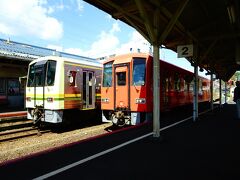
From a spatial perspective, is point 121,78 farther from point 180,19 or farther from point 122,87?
point 180,19

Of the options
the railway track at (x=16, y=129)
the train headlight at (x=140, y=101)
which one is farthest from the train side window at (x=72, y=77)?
the train headlight at (x=140, y=101)

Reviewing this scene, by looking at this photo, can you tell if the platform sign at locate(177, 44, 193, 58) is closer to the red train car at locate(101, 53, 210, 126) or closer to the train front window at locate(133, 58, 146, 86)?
the red train car at locate(101, 53, 210, 126)

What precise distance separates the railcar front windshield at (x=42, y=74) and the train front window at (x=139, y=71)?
11.9 feet

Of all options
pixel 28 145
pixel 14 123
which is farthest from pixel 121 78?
pixel 14 123

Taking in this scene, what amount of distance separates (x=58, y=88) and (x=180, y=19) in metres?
5.75

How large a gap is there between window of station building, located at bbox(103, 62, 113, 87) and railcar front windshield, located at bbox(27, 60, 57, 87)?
220cm

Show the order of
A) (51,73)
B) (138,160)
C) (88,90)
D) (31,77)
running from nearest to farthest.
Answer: (138,160)
(51,73)
(31,77)
(88,90)

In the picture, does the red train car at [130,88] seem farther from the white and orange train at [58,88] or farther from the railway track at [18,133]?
the railway track at [18,133]

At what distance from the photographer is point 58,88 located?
11.9 meters

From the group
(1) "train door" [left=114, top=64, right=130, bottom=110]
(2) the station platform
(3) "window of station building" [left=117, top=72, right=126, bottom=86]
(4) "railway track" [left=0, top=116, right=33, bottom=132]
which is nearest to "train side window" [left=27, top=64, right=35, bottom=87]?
(4) "railway track" [left=0, top=116, right=33, bottom=132]

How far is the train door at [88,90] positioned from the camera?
44.4 feet

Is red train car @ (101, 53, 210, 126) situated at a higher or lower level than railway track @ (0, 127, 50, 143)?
higher

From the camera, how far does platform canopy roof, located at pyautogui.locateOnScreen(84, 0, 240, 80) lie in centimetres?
727

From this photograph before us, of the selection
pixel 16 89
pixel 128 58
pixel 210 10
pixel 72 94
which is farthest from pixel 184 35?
pixel 16 89
